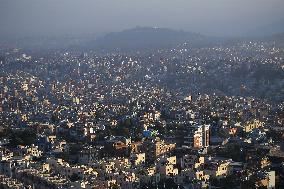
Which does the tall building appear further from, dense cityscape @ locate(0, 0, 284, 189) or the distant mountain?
the distant mountain

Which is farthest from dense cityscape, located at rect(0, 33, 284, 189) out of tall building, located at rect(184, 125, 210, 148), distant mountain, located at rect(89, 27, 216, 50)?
distant mountain, located at rect(89, 27, 216, 50)

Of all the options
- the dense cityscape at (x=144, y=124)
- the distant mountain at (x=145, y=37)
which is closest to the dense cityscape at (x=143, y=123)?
the dense cityscape at (x=144, y=124)

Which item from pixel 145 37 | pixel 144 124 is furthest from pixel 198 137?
pixel 145 37

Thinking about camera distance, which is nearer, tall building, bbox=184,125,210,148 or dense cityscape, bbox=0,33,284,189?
dense cityscape, bbox=0,33,284,189

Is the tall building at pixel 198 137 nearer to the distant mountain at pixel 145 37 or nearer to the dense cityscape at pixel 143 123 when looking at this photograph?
the dense cityscape at pixel 143 123

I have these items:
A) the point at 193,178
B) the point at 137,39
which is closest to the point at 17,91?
the point at 193,178

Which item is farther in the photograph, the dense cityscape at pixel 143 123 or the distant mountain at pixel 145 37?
the distant mountain at pixel 145 37

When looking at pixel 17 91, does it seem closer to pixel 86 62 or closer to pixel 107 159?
pixel 86 62

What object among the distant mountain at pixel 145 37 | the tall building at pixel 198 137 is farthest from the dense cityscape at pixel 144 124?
the distant mountain at pixel 145 37
